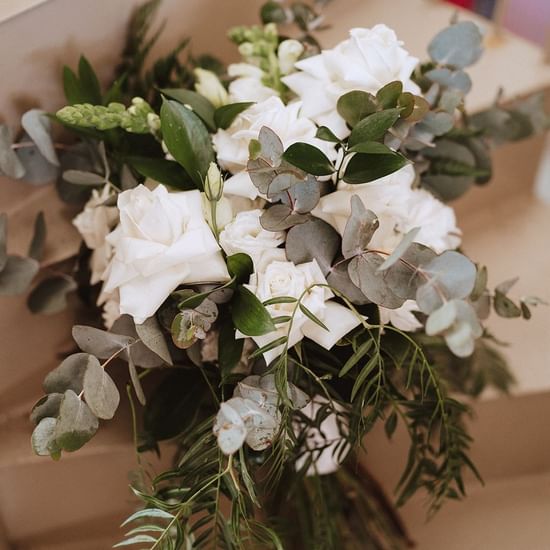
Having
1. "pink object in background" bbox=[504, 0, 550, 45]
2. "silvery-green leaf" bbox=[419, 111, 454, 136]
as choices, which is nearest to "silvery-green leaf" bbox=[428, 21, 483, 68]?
"silvery-green leaf" bbox=[419, 111, 454, 136]

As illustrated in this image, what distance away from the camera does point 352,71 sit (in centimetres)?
64

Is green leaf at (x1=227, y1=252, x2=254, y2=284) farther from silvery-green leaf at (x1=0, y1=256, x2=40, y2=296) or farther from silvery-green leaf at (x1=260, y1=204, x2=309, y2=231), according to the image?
silvery-green leaf at (x1=0, y1=256, x2=40, y2=296)

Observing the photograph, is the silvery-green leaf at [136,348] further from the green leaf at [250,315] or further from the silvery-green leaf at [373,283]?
the silvery-green leaf at [373,283]

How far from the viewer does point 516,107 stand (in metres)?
0.95

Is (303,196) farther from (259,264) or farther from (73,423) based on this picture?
(73,423)

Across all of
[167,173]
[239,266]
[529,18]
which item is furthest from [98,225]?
[529,18]

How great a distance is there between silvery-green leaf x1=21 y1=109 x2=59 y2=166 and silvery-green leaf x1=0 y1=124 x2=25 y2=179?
0.02 m

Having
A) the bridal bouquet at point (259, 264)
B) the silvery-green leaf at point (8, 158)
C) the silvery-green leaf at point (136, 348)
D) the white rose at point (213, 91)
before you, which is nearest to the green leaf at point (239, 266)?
the bridal bouquet at point (259, 264)

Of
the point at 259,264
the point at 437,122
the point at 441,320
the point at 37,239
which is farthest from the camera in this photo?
the point at 37,239

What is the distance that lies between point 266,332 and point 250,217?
0.37 feet

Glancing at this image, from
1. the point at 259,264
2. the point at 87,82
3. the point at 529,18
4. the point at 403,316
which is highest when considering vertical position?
the point at 87,82

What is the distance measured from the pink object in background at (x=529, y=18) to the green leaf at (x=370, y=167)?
4.65 feet

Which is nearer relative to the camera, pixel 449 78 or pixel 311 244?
pixel 311 244

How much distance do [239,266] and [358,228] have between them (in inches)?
4.7
